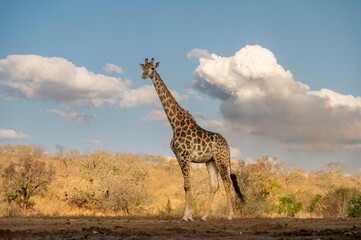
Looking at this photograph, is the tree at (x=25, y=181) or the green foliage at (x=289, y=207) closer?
the green foliage at (x=289, y=207)

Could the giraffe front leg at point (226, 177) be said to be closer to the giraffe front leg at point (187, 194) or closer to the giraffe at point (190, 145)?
the giraffe at point (190, 145)

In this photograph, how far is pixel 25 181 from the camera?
2202 cm

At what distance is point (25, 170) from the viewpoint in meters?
22.5

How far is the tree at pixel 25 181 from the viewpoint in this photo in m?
22.0

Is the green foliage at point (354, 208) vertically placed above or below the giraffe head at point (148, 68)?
below

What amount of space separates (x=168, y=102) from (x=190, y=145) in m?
2.26

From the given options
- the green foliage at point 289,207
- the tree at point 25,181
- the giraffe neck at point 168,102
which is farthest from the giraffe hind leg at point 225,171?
the tree at point 25,181

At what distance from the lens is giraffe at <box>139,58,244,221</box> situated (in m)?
15.2

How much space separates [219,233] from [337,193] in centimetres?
1526

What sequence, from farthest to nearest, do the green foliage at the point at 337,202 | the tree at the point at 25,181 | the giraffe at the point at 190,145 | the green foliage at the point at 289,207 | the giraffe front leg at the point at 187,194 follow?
the green foliage at the point at 337,202 → the tree at the point at 25,181 → the green foliage at the point at 289,207 → the giraffe at the point at 190,145 → the giraffe front leg at the point at 187,194

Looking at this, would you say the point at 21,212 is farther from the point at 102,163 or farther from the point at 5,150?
the point at 5,150

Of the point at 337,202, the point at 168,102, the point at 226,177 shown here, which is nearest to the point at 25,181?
the point at 168,102

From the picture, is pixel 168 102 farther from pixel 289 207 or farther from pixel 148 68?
pixel 289 207

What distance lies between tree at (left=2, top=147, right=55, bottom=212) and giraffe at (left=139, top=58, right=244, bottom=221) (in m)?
10.2
